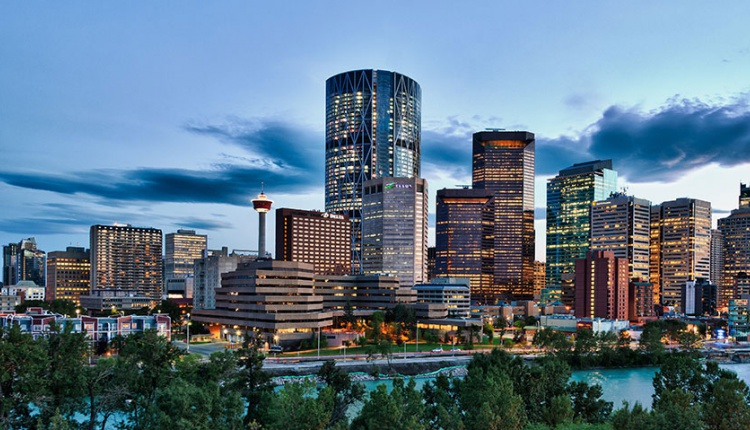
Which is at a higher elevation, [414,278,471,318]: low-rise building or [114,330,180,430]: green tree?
[114,330,180,430]: green tree

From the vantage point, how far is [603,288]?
16475cm

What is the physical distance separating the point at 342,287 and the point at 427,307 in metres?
24.0

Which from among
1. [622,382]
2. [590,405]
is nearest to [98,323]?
[590,405]

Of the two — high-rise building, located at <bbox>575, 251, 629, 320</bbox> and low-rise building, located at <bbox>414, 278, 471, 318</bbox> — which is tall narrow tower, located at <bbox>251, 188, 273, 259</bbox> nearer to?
low-rise building, located at <bbox>414, 278, 471, 318</bbox>

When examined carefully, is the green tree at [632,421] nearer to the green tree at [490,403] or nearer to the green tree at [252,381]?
the green tree at [490,403]

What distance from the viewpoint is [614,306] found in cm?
16388

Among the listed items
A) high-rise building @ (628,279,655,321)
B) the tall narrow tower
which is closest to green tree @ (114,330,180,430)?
the tall narrow tower

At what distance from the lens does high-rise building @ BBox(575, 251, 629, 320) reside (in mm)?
163875

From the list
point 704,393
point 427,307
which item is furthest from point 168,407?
point 427,307

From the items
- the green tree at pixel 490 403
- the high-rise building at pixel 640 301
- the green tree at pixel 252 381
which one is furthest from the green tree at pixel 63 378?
the high-rise building at pixel 640 301

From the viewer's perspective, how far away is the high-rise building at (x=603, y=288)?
16388 cm

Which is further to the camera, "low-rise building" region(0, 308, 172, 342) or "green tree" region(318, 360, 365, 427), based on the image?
"low-rise building" region(0, 308, 172, 342)

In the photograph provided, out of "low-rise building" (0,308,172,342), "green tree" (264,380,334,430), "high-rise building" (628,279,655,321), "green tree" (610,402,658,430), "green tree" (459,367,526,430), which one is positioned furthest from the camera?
"high-rise building" (628,279,655,321)

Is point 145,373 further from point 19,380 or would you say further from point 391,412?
point 391,412
